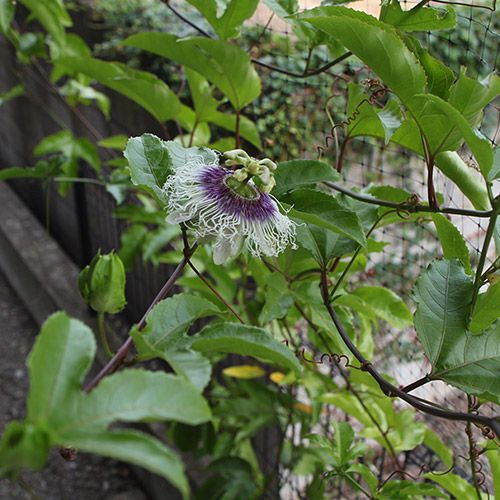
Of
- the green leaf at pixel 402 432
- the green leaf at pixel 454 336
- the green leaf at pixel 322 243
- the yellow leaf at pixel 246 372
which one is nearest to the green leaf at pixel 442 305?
the green leaf at pixel 454 336

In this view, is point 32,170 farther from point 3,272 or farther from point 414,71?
point 3,272

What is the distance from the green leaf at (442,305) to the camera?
53cm

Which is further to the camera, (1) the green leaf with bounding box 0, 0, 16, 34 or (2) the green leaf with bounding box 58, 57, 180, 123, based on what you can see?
(1) the green leaf with bounding box 0, 0, 16, 34

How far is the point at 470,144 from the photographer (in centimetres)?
52

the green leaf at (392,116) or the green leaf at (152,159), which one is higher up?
the green leaf at (392,116)

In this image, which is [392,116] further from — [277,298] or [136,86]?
[136,86]

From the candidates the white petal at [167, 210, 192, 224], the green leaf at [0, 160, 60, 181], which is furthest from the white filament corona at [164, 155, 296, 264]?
the green leaf at [0, 160, 60, 181]

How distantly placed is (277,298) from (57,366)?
0.41 metres

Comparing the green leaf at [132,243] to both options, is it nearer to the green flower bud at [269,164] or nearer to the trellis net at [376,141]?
the trellis net at [376,141]

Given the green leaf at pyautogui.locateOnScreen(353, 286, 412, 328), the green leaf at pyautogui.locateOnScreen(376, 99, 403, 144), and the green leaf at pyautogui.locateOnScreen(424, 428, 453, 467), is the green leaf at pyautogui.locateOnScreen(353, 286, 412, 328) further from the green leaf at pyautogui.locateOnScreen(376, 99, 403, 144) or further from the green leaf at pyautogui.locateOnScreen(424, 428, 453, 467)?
the green leaf at pyautogui.locateOnScreen(376, 99, 403, 144)

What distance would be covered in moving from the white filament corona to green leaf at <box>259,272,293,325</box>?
153 mm

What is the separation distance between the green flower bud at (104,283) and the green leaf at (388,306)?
0.38 metres

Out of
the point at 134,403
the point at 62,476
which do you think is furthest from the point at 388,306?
the point at 62,476

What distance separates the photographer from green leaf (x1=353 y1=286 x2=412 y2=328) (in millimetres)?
873
